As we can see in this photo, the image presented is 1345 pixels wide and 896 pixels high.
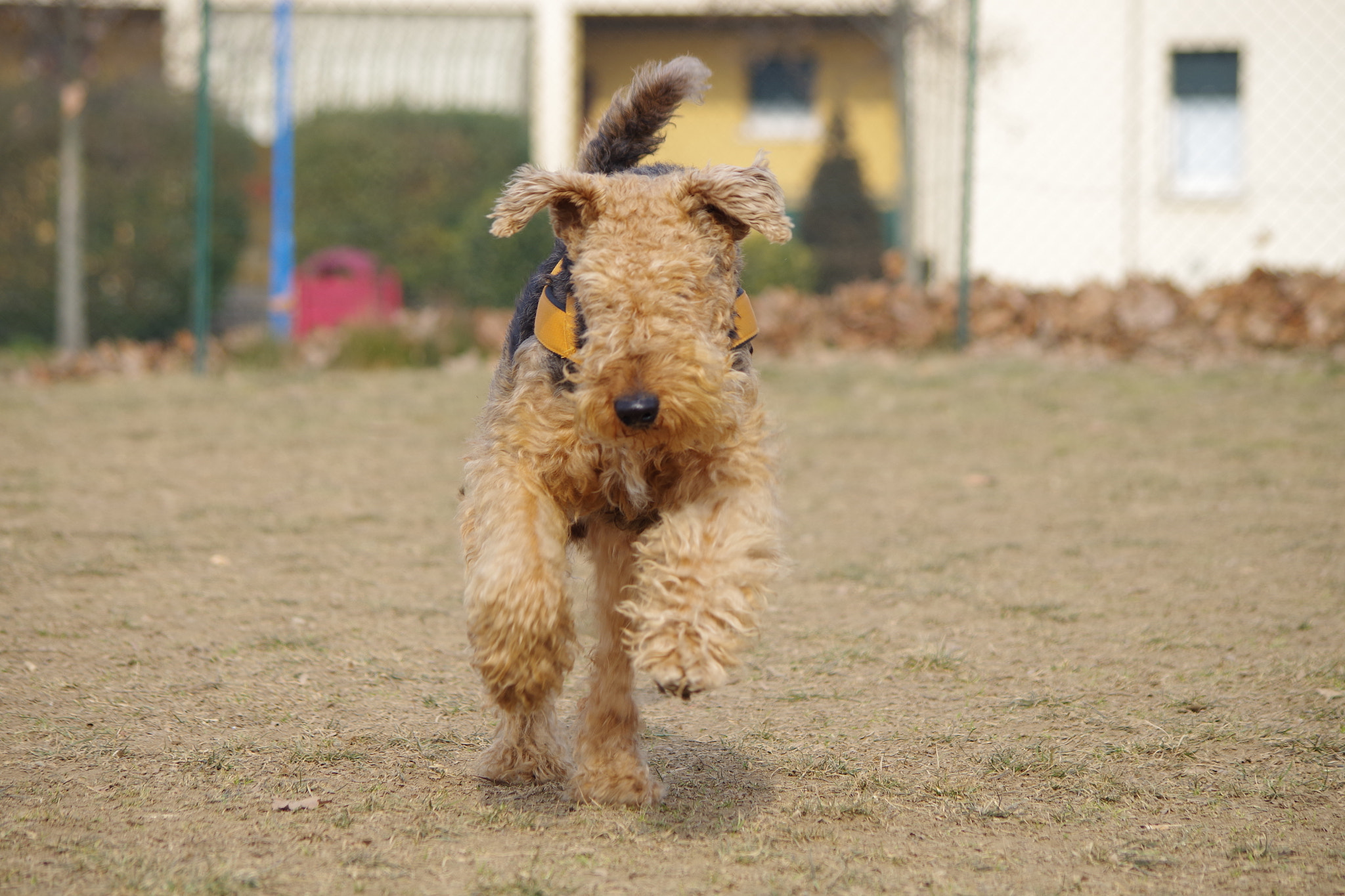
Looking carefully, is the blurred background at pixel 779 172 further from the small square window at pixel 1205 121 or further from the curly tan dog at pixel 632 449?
the curly tan dog at pixel 632 449

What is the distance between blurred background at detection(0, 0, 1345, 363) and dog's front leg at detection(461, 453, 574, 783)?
23.0 ft

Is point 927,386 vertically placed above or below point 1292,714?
above

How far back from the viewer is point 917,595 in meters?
4.45

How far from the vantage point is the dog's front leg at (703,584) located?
2396 millimetres

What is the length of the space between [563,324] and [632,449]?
0.30 metres

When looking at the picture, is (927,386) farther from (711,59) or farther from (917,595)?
(711,59)

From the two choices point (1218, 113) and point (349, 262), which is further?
point (1218, 113)

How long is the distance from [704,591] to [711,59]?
16193 mm

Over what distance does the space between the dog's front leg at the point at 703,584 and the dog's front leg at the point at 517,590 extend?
16cm

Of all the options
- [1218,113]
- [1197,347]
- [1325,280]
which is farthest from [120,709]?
[1218,113]

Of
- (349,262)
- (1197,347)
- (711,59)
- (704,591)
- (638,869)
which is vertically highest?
(711,59)

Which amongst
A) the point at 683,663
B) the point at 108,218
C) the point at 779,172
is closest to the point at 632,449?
the point at 683,663

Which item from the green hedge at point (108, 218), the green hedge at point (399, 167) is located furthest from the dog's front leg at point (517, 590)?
the green hedge at point (399, 167)

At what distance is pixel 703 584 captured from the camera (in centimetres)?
248
